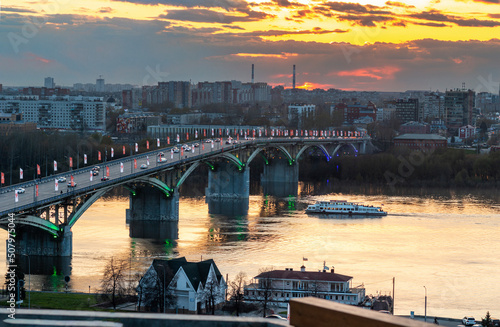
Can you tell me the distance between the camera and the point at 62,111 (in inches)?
4031

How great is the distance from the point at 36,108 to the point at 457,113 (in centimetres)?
5395

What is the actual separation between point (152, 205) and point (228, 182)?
1046 centimetres

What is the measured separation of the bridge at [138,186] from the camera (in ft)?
85.5

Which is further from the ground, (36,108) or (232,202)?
(36,108)

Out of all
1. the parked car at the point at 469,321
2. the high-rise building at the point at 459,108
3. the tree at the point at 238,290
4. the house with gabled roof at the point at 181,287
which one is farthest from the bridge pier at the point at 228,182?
the high-rise building at the point at 459,108

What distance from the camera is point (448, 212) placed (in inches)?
1517

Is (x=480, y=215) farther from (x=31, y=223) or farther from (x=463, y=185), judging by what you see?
(x=31, y=223)

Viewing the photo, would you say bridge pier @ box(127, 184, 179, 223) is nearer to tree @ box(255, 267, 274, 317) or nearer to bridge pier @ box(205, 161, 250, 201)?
bridge pier @ box(205, 161, 250, 201)

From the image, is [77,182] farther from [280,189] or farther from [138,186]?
[280,189]

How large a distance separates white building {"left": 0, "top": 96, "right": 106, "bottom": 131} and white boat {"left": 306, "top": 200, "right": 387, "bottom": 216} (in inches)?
2241

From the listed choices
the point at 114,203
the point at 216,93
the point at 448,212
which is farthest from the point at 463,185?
the point at 216,93

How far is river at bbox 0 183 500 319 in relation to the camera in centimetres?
2147

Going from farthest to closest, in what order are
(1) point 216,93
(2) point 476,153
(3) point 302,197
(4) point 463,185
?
(1) point 216,93
(2) point 476,153
(4) point 463,185
(3) point 302,197

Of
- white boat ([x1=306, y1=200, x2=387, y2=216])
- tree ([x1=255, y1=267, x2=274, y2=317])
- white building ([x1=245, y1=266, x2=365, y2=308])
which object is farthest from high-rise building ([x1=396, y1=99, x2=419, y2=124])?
tree ([x1=255, y1=267, x2=274, y2=317])
